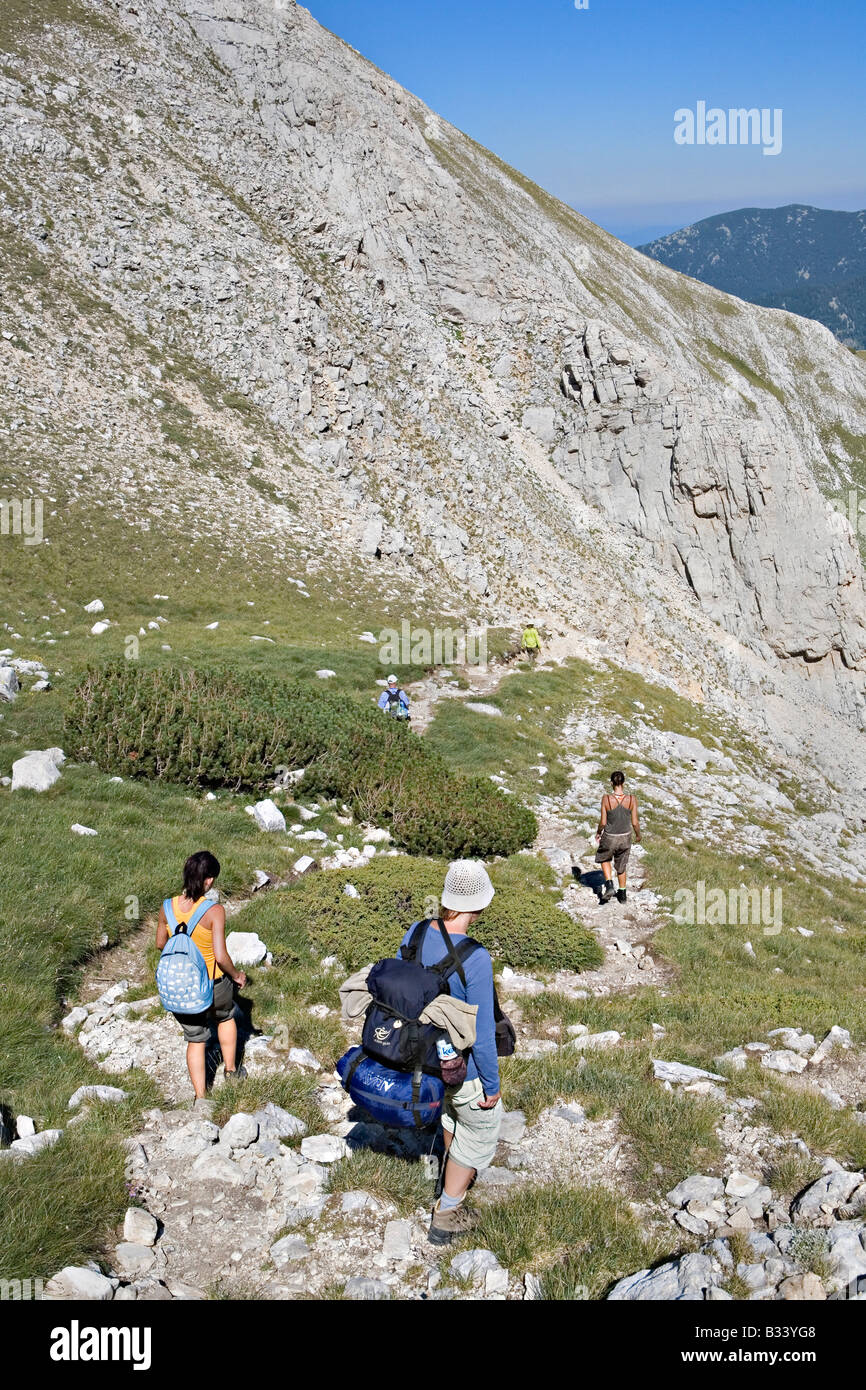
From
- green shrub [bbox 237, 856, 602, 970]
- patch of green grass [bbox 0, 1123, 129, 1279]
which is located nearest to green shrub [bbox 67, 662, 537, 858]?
green shrub [bbox 237, 856, 602, 970]

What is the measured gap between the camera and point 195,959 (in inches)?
268

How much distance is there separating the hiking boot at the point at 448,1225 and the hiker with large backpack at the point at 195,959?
8.02 ft

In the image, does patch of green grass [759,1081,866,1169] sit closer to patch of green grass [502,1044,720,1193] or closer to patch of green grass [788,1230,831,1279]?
patch of green grass [502,1044,720,1193]

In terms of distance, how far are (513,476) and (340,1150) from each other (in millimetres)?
44913

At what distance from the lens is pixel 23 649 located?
20.3 metres

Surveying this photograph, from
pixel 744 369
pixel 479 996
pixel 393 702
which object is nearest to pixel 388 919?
pixel 479 996

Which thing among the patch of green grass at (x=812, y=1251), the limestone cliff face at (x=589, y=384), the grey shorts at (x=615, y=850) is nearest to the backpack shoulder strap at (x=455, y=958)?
the patch of green grass at (x=812, y=1251)

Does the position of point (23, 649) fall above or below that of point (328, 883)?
above

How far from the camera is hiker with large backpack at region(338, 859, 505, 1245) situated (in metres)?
5.47

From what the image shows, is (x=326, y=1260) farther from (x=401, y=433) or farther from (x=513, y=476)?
(x=513, y=476)

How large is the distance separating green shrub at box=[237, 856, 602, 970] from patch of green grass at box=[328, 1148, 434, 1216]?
343cm

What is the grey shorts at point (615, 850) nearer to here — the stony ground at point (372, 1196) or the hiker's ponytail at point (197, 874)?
the stony ground at point (372, 1196)

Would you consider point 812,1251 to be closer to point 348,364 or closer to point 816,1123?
point 816,1123

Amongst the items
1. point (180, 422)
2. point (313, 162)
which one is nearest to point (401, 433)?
point (180, 422)
